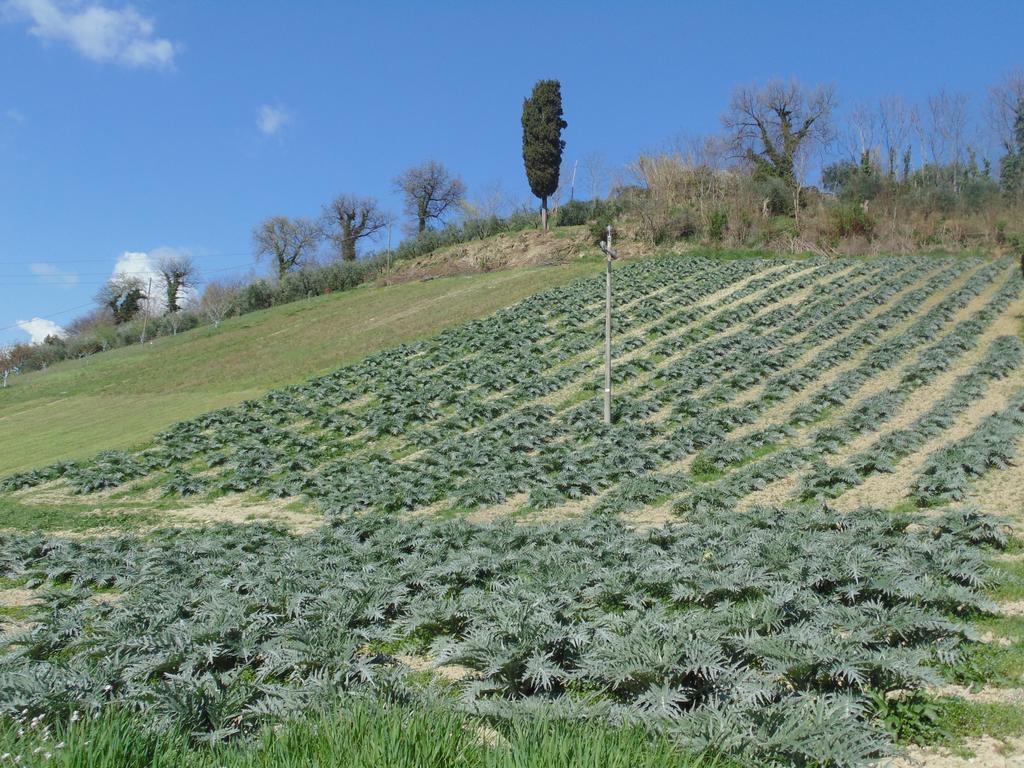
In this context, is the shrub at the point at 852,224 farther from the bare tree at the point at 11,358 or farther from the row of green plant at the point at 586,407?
the bare tree at the point at 11,358

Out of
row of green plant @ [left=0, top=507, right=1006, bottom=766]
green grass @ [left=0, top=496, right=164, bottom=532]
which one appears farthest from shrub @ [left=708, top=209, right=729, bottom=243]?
row of green plant @ [left=0, top=507, right=1006, bottom=766]

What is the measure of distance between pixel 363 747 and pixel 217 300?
9596 centimetres

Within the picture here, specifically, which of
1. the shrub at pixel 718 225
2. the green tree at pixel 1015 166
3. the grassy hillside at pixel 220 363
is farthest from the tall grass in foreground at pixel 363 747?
the green tree at pixel 1015 166

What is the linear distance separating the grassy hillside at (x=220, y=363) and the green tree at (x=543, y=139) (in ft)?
42.3

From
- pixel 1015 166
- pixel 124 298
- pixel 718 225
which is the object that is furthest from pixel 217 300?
pixel 1015 166

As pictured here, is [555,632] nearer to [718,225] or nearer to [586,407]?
[586,407]

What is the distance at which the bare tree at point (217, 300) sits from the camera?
235 feet

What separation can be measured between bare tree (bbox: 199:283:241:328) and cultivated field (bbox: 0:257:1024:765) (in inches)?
1804

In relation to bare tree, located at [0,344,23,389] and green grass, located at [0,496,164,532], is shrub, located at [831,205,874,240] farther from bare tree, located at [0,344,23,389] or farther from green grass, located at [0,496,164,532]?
bare tree, located at [0,344,23,389]

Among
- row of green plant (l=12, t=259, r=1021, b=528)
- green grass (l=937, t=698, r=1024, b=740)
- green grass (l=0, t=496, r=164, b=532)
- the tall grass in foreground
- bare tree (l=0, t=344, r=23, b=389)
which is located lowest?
green grass (l=937, t=698, r=1024, b=740)

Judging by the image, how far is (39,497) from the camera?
19.9m

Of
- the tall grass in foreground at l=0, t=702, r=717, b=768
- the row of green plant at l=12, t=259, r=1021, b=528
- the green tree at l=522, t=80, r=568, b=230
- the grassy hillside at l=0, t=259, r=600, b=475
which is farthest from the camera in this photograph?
the green tree at l=522, t=80, r=568, b=230

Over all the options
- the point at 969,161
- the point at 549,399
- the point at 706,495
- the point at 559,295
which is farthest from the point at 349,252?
the point at 706,495

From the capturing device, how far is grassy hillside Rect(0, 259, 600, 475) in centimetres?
2875
